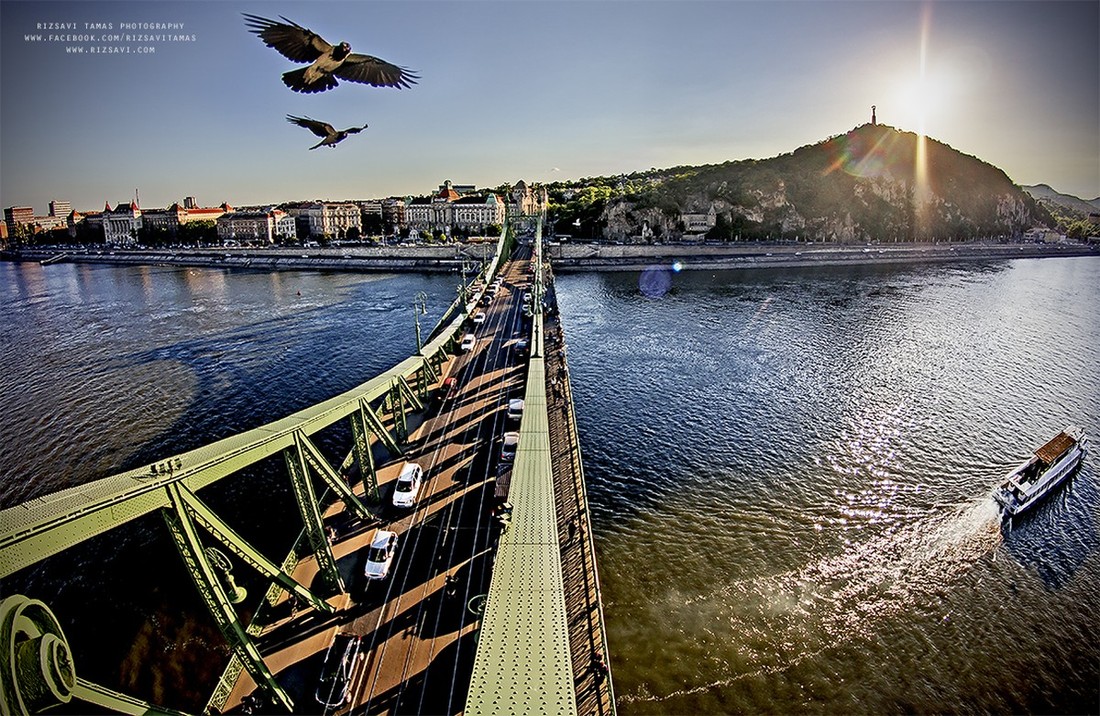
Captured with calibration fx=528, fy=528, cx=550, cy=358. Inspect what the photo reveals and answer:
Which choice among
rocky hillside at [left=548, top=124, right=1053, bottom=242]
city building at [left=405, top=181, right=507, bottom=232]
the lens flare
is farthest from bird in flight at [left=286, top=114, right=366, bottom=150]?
city building at [left=405, top=181, right=507, bottom=232]

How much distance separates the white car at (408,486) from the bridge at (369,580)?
1.16 feet

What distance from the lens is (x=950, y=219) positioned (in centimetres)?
15188

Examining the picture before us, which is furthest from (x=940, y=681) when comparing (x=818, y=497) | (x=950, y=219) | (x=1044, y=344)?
(x=950, y=219)

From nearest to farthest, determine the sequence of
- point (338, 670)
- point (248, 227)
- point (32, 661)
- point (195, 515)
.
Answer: point (32, 661) → point (195, 515) → point (338, 670) → point (248, 227)

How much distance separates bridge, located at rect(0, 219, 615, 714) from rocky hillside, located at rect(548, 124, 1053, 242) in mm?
117294

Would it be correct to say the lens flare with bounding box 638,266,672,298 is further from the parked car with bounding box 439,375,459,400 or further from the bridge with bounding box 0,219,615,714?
the bridge with bounding box 0,219,615,714

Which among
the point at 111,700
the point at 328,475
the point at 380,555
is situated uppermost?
the point at 328,475

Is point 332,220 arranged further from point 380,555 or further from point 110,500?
point 110,500

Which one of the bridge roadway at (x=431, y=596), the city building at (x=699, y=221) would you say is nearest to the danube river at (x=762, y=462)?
the bridge roadway at (x=431, y=596)

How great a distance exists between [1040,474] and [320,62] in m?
34.7

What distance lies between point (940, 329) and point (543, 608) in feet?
210

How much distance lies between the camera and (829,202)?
139000mm

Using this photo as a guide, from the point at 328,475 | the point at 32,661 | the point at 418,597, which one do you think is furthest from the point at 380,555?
the point at 32,661

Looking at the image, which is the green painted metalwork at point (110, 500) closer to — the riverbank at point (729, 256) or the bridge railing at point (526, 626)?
the bridge railing at point (526, 626)
